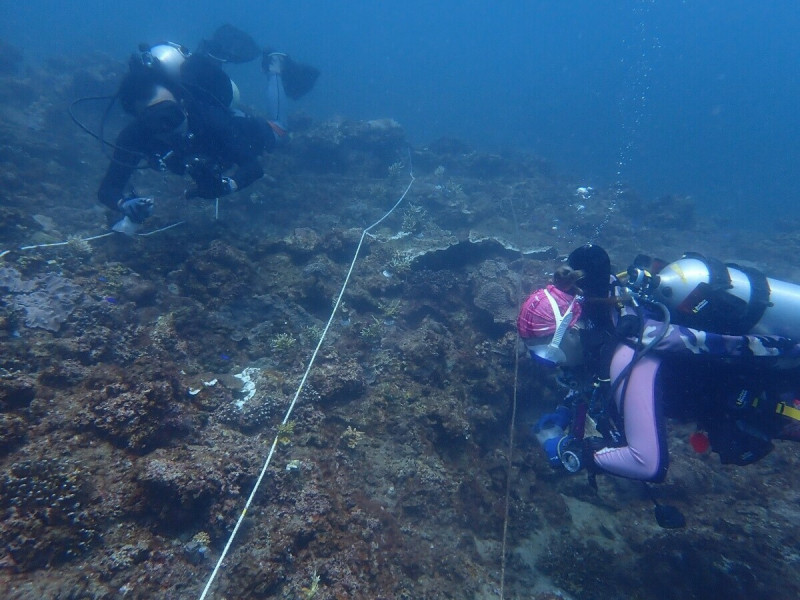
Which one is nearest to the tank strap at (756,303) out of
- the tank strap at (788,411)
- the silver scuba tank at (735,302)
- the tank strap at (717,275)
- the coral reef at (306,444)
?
the silver scuba tank at (735,302)

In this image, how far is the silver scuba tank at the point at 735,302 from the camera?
3.39 m

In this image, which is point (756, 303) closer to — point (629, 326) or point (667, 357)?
point (667, 357)

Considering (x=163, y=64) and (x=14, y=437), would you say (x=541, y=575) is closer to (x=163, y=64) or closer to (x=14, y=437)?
(x=14, y=437)

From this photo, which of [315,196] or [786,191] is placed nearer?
[315,196]

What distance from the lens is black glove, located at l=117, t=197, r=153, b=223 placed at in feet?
19.6

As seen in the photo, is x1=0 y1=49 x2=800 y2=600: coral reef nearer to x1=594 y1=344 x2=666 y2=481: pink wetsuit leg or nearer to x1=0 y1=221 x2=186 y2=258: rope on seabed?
x1=0 y1=221 x2=186 y2=258: rope on seabed

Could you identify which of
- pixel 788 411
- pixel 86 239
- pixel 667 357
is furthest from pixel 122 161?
pixel 788 411

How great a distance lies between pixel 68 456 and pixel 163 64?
6620 mm

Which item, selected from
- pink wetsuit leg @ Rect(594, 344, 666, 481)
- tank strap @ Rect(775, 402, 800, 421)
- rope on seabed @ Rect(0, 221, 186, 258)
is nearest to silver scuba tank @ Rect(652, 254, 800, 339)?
tank strap @ Rect(775, 402, 800, 421)

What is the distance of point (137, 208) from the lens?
5.98 meters

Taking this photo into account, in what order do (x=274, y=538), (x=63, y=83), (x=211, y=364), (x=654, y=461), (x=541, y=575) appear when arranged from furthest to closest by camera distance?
1. (x=63, y=83)
2. (x=211, y=364)
3. (x=541, y=575)
4. (x=274, y=538)
5. (x=654, y=461)

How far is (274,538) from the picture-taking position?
10.5 feet

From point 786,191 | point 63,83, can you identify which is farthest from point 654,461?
point 786,191

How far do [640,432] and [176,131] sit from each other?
799cm
